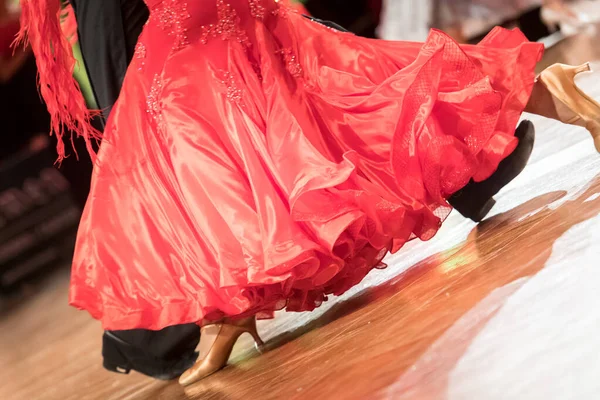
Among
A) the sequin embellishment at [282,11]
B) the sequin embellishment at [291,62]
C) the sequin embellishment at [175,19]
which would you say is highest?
the sequin embellishment at [175,19]

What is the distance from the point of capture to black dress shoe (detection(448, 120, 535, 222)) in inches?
58.1

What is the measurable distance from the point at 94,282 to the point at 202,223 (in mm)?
278

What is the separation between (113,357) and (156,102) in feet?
2.24

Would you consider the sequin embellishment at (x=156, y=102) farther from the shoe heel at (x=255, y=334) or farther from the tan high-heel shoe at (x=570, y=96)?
the tan high-heel shoe at (x=570, y=96)

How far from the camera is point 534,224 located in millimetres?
1366

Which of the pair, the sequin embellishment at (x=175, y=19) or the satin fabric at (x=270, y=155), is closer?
the satin fabric at (x=270, y=155)

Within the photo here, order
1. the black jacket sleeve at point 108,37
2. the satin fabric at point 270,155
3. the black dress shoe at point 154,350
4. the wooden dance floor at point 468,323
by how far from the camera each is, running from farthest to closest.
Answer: the black dress shoe at point 154,350 → the black jacket sleeve at point 108,37 → the satin fabric at point 270,155 → the wooden dance floor at point 468,323

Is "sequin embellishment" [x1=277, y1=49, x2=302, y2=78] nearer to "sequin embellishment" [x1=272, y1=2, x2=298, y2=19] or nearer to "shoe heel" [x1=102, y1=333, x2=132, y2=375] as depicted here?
"sequin embellishment" [x1=272, y1=2, x2=298, y2=19]

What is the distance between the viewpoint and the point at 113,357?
174 cm

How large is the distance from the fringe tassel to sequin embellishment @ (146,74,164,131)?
0.14 metres

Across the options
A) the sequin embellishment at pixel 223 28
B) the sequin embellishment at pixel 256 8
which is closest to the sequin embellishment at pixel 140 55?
the sequin embellishment at pixel 223 28

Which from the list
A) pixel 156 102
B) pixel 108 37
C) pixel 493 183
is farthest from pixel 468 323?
pixel 108 37

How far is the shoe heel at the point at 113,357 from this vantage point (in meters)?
1.73

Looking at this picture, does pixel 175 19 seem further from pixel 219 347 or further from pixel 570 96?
pixel 570 96
